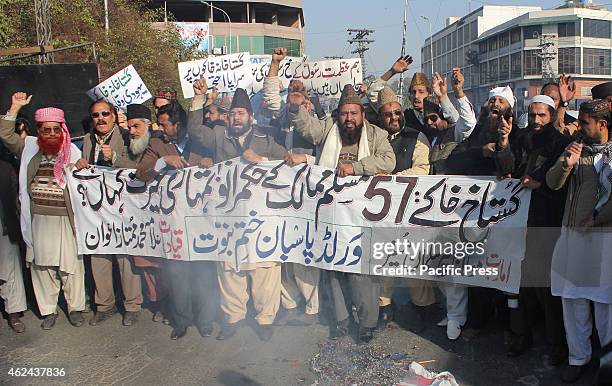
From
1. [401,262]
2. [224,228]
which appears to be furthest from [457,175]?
[224,228]

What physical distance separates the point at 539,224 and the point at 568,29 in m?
85.3

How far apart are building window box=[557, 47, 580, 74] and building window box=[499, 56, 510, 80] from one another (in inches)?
357

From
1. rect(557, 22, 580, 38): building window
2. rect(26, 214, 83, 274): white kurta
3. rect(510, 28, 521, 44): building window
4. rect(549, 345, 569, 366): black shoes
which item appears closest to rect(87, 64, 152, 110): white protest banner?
rect(26, 214, 83, 274): white kurta

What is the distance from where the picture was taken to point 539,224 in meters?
4.52

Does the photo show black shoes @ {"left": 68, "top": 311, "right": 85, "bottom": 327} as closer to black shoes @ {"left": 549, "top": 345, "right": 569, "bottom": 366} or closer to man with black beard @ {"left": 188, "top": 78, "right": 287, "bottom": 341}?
man with black beard @ {"left": 188, "top": 78, "right": 287, "bottom": 341}

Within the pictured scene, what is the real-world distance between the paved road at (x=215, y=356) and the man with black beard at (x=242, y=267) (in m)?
0.16

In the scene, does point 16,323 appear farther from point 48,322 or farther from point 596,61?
point 596,61

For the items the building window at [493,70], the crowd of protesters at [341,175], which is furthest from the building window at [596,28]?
the crowd of protesters at [341,175]

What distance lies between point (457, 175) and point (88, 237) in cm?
345

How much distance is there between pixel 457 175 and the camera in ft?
16.0

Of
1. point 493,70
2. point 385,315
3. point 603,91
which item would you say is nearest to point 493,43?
point 493,70

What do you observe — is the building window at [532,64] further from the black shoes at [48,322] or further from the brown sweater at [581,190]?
the black shoes at [48,322]

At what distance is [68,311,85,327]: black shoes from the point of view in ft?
18.1

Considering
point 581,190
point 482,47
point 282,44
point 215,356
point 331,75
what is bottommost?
point 215,356
